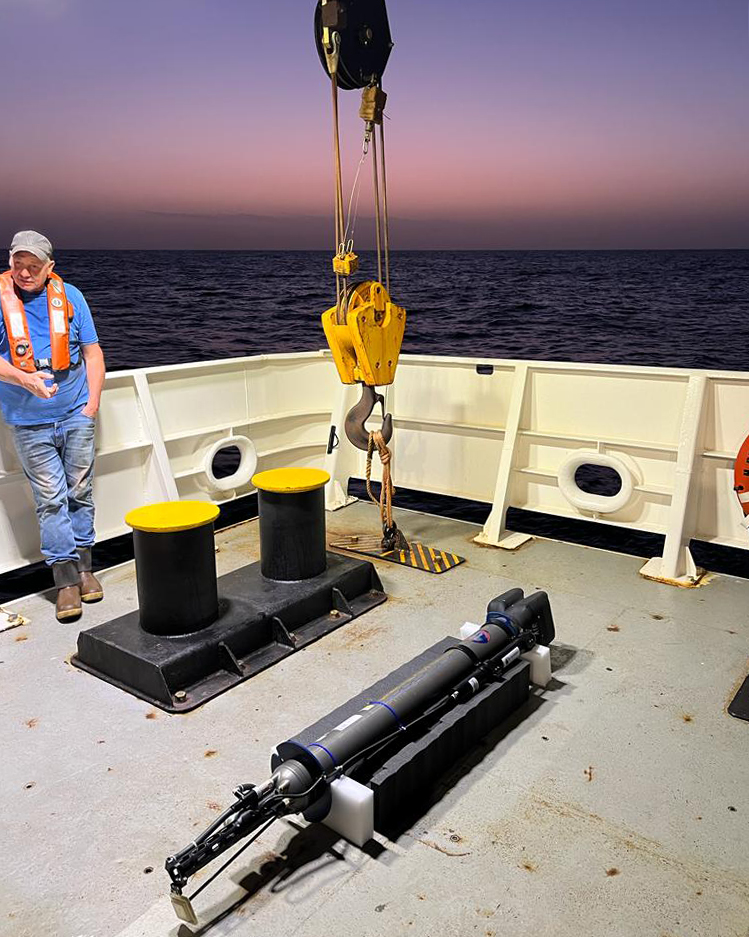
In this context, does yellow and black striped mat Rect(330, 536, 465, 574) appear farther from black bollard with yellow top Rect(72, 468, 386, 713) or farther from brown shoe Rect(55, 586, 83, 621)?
brown shoe Rect(55, 586, 83, 621)

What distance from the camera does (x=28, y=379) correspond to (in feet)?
12.6

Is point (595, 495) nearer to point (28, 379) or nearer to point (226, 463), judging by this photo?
point (28, 379)

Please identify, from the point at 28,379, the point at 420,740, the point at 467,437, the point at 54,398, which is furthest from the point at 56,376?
the point at 467,437

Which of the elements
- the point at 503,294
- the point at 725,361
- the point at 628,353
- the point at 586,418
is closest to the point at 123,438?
the point at 586,418

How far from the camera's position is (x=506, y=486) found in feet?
17.0

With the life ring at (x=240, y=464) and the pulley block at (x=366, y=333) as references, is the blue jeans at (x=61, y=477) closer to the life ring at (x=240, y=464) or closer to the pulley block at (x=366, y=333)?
the life ring at (x=240, y=464)

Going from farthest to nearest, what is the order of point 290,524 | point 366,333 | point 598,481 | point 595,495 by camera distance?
point 598,481, point 595,495, point 366,333, point 290,524

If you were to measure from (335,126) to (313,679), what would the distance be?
2.79 m

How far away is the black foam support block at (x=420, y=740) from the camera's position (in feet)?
8.14

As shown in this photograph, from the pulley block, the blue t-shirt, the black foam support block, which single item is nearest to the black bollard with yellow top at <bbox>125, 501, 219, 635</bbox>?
the black foam support block

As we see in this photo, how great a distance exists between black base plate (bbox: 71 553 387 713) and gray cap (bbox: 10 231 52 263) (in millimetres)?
1839

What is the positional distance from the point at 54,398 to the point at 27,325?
1.28 ft

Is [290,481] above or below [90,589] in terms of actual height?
above

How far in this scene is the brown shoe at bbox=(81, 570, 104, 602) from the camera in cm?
420
